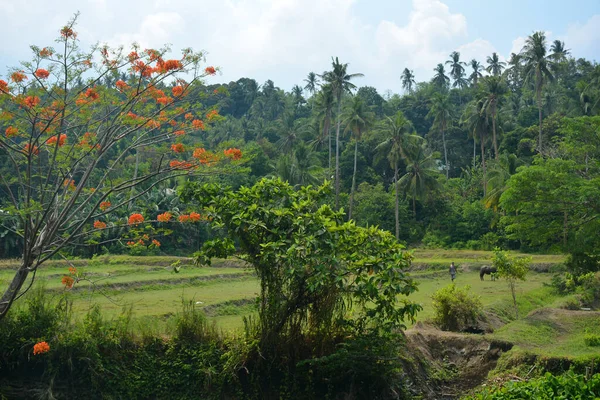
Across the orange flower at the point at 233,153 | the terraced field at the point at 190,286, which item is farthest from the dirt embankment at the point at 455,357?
the orange flower at the point at 233,153

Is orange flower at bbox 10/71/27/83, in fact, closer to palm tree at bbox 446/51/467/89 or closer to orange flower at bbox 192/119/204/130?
orange flower at bbox 192/119/204/130

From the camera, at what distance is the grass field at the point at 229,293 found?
42.1ft

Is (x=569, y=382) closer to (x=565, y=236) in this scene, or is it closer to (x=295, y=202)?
(x=295, y=202)

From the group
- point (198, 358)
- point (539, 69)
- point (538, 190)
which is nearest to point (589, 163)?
point (538, 190)

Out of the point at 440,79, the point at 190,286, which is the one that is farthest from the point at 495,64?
the point at 190,286

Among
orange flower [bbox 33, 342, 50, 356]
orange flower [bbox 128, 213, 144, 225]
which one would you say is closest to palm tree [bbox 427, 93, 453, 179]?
orange flower [bbox 128, 213, 144, 225]

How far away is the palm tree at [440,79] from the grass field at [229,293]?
144 feet

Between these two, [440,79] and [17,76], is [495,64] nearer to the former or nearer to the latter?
[440,79]

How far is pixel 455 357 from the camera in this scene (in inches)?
489

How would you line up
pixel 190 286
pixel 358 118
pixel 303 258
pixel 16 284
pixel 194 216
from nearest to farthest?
1. pixel 16 284
2. pixel 303 258
3. pixel 194 216
4. pixel 190 286
5. pixel 358 118

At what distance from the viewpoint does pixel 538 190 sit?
16172 millimetres

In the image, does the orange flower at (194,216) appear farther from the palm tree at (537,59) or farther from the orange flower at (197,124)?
the palm tree at (537,59)

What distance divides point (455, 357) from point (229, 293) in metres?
10.8

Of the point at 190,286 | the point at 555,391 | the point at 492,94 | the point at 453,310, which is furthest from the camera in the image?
the point at 492,94
